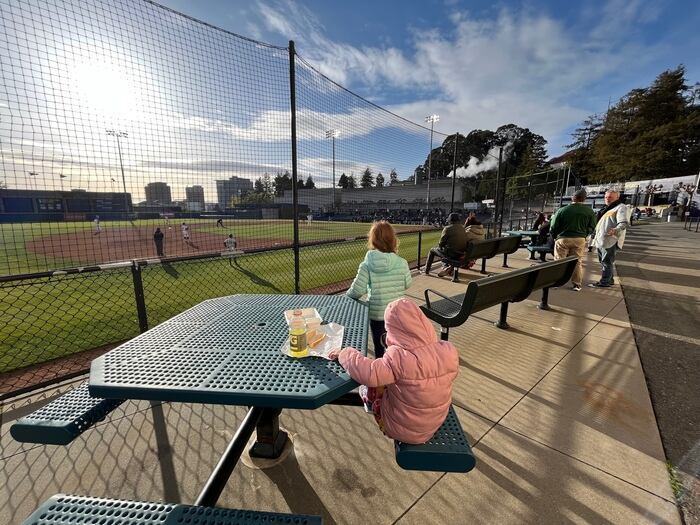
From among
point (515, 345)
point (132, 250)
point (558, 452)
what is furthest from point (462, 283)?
point (132, 250)

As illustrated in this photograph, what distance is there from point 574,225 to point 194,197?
6.54 metres

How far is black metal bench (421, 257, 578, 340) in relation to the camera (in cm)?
291

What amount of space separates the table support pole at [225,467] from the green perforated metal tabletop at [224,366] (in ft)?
1.56

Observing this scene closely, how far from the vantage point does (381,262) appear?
2773 mm

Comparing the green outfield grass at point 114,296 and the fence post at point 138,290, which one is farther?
the green outfield grass at point 114,296

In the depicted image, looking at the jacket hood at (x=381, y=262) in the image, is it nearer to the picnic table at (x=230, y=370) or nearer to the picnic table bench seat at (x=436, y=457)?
the picnic table at (x=230, y=370)

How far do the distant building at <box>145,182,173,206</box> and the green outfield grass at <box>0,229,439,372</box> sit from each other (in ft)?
4.67

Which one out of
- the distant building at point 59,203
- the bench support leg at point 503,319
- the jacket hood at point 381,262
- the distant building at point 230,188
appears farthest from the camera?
the distant building at point 59,203

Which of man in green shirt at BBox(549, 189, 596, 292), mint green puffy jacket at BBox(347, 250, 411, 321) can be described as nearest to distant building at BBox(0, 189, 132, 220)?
mint green puffy jacket at BBox(347, 250, 411, 321)

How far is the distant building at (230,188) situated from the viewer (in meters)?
4.79

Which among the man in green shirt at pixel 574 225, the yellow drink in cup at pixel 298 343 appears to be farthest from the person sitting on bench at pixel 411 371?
the man in green shirt at pixel 574 225

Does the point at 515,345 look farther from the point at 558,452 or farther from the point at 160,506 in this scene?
the point at 160,506

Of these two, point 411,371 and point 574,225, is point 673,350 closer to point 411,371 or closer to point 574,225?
point 574,225

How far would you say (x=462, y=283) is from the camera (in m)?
6.73
